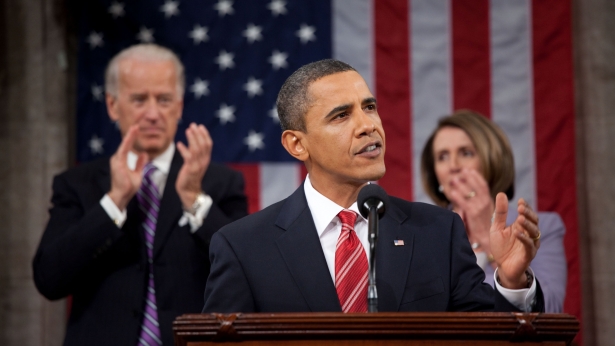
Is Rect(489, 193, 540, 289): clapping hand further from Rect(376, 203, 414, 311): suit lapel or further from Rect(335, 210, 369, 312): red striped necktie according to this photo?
Rect(335, 210, 369, 312): red striped necktie

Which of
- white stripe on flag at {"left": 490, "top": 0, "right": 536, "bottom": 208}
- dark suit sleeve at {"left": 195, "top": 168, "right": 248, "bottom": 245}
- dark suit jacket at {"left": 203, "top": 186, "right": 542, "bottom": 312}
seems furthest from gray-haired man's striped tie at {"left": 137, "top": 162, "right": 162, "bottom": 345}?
white stripe on flag at {"left": 490, "top": 0, "right": 536, "bottom": 208}

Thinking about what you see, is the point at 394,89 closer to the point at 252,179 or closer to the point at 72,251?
the point at 252,179

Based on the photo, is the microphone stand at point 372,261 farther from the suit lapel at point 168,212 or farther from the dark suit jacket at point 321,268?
the suit lapel at point 168,212

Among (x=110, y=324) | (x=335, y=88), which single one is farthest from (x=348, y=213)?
(x=110, y=324)

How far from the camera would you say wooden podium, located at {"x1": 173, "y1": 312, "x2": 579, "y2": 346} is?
5.40 ft

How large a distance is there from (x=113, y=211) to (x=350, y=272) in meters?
1.25

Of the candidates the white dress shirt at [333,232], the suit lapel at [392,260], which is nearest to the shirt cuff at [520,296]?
the white dress shirt at [333,232]

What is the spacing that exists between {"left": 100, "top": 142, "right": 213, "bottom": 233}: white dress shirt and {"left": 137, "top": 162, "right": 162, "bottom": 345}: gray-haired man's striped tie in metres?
0.03

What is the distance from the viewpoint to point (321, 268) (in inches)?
84.4

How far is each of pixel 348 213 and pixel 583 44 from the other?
266cm

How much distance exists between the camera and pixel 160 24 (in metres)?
4.40

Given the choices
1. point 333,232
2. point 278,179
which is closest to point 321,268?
point 333,232

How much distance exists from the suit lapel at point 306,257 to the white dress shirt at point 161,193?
787mm

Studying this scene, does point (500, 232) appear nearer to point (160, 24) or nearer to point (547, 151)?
point (547, 151)
